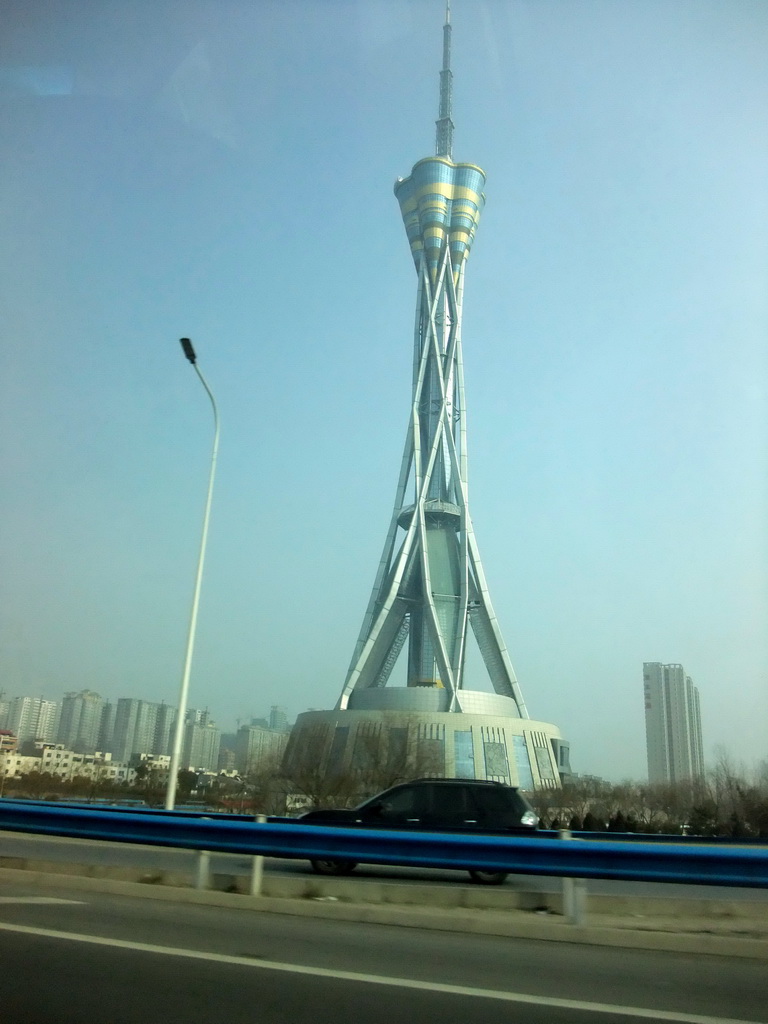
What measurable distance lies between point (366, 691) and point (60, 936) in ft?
212

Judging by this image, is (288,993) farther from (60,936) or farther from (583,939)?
(583,939)

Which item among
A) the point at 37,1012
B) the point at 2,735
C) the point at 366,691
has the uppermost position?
the point at 366,691

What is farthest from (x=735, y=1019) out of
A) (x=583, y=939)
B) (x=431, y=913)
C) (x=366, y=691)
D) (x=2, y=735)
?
(x=366, y=691)

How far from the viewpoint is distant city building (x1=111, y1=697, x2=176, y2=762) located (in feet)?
136

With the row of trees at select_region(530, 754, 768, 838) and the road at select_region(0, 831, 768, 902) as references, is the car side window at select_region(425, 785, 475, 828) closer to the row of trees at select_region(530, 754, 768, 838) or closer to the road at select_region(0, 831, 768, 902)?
the road at select_region(0, 831, 768, 902)

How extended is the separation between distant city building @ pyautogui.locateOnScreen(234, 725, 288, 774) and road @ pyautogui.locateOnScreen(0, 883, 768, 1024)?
33783mm

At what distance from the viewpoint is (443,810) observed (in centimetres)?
1242

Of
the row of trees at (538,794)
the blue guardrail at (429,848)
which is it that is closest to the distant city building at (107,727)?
the row of trees at (538,794)

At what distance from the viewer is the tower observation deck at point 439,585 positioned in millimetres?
62156

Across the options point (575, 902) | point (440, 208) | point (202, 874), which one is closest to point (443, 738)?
point (440, 208)

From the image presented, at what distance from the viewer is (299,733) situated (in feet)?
189

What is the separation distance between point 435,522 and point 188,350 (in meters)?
62.0

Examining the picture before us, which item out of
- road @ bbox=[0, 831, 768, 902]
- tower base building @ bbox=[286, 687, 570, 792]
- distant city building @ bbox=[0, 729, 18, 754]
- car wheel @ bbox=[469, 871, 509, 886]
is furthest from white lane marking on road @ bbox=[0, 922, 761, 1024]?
tower base building @ bbox=[286, 687, 570, 792]

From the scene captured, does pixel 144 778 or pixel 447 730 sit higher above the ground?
pixel 447 730
